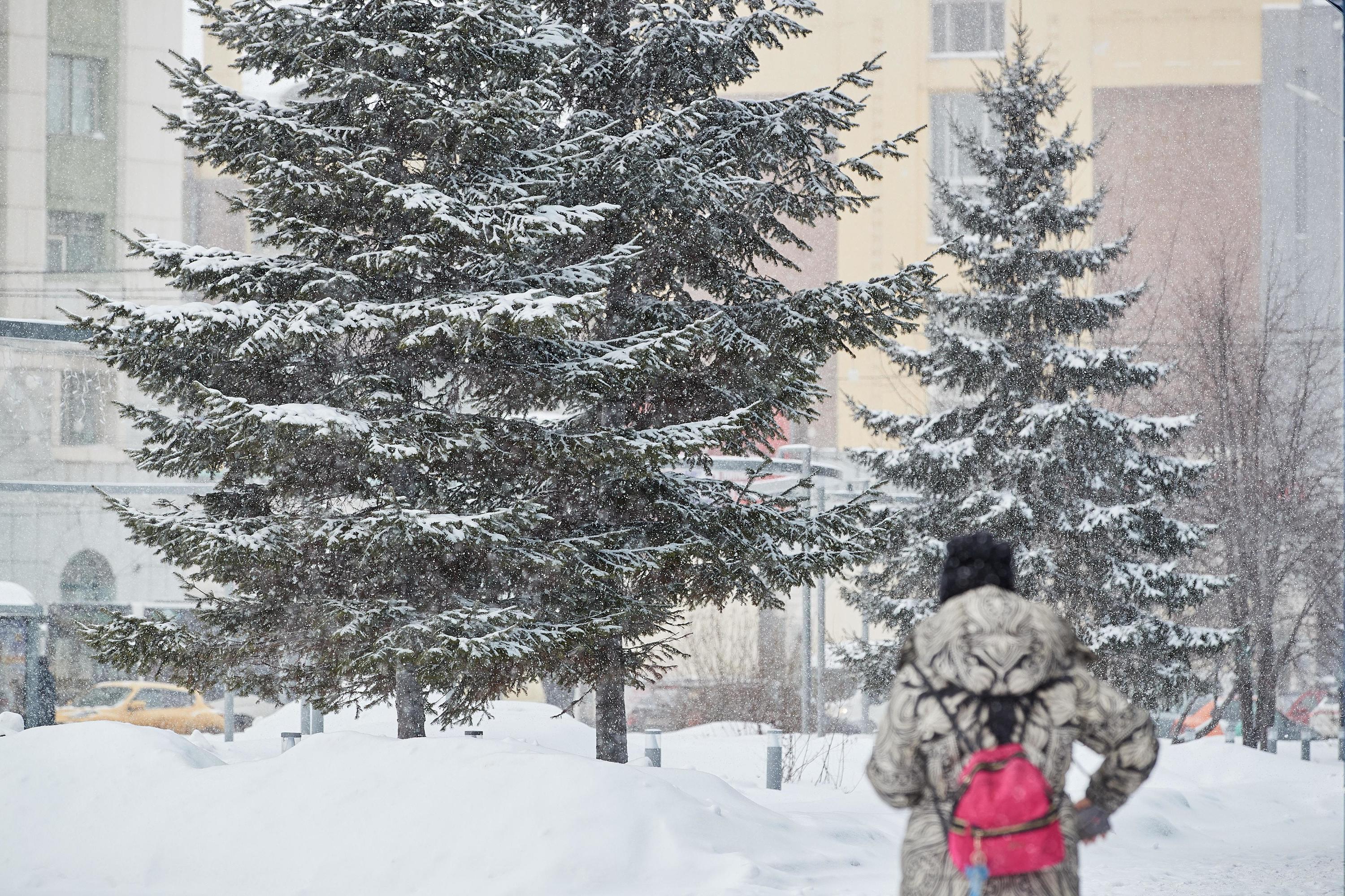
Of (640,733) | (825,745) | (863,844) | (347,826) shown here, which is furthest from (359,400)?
(640,733)

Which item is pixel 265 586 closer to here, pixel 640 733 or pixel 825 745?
pixel 825 745

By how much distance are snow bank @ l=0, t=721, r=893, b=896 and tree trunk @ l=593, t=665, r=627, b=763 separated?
9.69 feet

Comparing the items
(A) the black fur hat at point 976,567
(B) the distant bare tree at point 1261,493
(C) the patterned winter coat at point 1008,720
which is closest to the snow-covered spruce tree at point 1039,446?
(B) the distant bare tree at point 1261,493

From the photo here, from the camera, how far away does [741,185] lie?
11.5m

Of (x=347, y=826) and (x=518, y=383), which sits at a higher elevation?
(x=518, y=383)

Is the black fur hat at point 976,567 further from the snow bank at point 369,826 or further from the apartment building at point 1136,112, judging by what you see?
the apartment building at point 1136,112

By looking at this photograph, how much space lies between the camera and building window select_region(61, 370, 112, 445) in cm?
3591

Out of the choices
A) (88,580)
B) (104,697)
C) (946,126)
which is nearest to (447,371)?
(104,697)

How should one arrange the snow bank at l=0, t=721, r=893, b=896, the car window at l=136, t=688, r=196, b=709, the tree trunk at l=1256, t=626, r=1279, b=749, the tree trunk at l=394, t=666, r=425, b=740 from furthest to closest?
the car window at l=136, t=688, r=196, b=709
the tree trunk at l=1256, t=626, r=1279, b=749
the tree trunk at l=394, t=666, r=425, b=740
the snow bank at l=0, t=721, r=893, b=896

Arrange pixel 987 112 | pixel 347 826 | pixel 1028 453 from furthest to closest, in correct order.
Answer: pixel 987 112 < pixel 1028 453 < pixel 347 826

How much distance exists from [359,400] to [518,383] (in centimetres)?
132

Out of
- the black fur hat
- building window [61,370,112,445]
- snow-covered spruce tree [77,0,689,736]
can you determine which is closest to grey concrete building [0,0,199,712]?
building window [61,370,112,445]

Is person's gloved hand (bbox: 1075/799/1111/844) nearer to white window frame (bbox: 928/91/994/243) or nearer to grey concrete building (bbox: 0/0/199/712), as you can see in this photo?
grey concrete building (bbox: 0/0/199/712)

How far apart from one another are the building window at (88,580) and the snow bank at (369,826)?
2850cm
